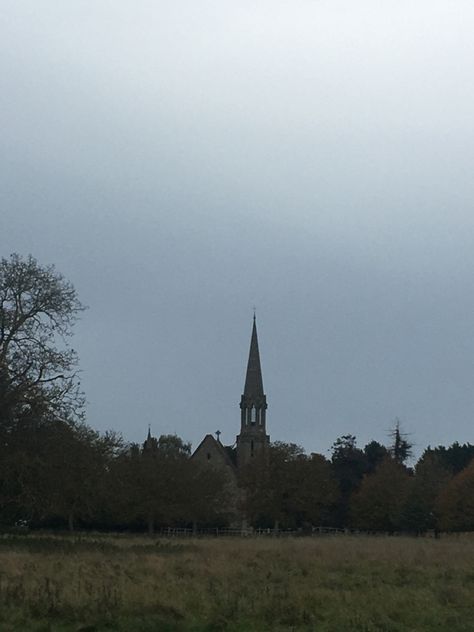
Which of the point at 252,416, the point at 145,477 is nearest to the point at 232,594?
the point at 145,477

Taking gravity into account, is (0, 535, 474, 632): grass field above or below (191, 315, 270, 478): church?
below

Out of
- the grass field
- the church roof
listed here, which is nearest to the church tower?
the church roof

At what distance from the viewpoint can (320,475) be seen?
82000 mm

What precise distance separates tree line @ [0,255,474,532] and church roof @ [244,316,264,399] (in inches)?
720

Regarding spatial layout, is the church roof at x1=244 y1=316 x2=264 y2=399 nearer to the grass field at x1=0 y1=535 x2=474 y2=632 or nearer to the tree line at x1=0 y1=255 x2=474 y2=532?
the tree line at x1=0 y1=255 x2=474 y2=532

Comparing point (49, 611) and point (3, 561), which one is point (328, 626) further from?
point (3, 561)

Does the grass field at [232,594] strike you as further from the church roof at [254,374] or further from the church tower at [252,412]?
the church roof at [254,374]

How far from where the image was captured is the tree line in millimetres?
36156

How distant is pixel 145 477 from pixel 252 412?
52281 millimetres

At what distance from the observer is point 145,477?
7444 centimetres

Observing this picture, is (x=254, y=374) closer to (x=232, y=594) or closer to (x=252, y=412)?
(x=252, y=412)

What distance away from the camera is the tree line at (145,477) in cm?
3616

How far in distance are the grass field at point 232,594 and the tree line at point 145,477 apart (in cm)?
900

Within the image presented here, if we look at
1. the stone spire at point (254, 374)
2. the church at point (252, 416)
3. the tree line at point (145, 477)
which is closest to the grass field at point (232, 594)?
the tree line at point (145, 477)
